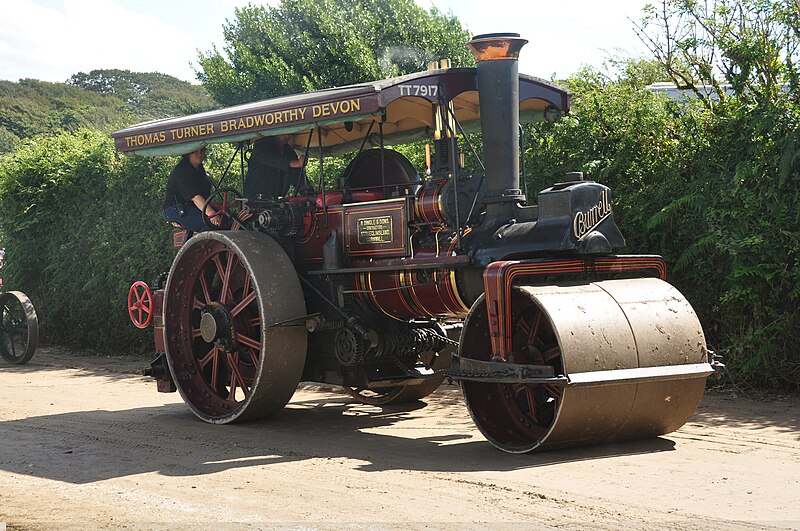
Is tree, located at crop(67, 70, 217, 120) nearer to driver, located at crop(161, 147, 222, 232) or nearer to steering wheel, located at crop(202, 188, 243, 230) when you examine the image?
driver, located at crop(161, 147, 222, 232)

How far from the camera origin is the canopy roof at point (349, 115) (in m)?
6.66

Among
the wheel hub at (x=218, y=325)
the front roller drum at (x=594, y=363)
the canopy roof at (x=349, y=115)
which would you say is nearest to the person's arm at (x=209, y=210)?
the canopy roof at (x=349, y=115)

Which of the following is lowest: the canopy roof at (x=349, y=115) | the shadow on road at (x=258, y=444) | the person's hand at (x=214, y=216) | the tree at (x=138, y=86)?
the shadow on road at (x=258, y=444)

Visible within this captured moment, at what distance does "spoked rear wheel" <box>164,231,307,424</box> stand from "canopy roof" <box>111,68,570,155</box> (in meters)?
0.79

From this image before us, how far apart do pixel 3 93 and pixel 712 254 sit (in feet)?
170

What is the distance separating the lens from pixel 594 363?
224 inches

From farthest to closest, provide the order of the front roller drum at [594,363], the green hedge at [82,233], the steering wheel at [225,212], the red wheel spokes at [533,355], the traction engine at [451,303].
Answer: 1. the green hedge at [82,233]
2. the steering wheel at [225,212]
3. the red wheel spokes at [533,355]
4. the traction engine at [451,303]
5. the front roller drum at [594,363]

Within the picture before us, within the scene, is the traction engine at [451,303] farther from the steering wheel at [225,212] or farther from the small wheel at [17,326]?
the small wheel at [17,326]

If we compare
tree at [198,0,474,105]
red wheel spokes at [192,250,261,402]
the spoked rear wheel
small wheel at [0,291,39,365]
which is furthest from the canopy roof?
tree at [198,0,474,105]

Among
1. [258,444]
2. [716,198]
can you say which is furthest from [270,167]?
[716,198]

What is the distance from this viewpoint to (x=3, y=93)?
54344 millimetres

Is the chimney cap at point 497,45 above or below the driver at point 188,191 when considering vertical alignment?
above

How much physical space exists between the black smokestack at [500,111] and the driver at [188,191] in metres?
2.77

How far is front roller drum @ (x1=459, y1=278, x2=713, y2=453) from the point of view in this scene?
18.7 ft
